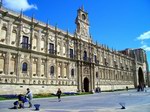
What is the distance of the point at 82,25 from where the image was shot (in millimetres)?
52469

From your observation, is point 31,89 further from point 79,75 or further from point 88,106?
point 88,106

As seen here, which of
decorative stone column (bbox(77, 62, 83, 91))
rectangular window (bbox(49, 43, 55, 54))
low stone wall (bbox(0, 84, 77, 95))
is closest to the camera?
low stone wall (bbox(0, 84, 77, 95))

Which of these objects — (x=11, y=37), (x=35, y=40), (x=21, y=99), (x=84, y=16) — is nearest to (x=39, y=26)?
(x=35, y=40)

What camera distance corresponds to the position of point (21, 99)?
52.7 feet

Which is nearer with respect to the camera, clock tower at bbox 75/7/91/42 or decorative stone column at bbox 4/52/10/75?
decorative stone column at bbox 4/52/10/75

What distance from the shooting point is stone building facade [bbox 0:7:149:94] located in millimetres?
31734

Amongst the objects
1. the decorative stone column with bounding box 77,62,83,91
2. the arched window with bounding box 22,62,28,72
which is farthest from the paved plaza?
the decorative stone column with bounding box 77,62,83,91

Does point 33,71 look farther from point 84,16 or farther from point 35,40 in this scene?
point 84,16

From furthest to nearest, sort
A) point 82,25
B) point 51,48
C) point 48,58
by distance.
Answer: point 82,25, point 51,48, point 48,58

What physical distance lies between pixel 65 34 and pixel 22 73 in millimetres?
16296

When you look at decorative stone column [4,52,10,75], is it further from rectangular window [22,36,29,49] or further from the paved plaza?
the paved plaza

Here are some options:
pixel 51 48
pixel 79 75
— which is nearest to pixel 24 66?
pixel 51 48

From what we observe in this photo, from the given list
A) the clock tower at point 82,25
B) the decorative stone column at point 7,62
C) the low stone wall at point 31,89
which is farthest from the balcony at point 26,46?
the clock tower at point 82,25

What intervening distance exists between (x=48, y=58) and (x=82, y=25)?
59.5ft
